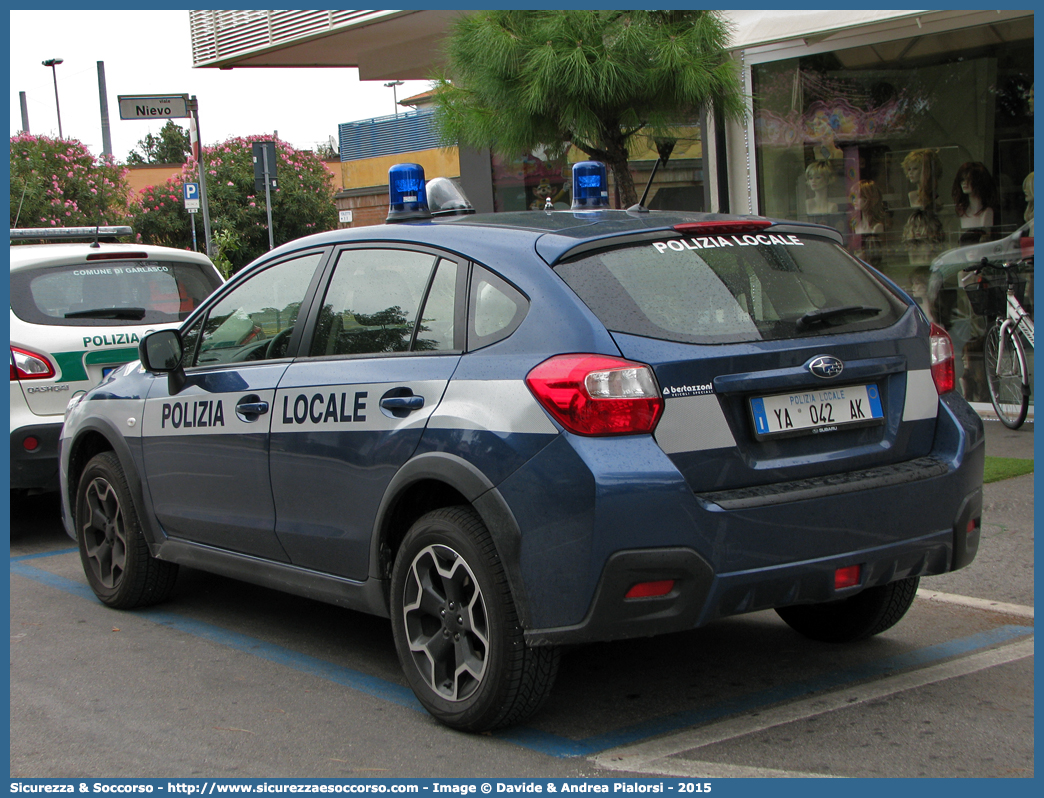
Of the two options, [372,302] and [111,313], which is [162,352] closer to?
[372,302]

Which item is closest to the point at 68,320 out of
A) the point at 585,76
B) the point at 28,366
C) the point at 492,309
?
the point at 28,366

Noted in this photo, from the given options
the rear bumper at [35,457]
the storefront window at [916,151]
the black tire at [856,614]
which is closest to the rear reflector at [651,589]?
the black tire at [856,614]

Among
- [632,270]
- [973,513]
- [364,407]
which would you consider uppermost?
[632,270]

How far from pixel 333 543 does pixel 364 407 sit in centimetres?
55

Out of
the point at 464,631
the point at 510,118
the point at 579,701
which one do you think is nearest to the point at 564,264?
the point at 464,631

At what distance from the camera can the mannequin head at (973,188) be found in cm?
1023

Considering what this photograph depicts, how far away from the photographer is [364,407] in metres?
4.16

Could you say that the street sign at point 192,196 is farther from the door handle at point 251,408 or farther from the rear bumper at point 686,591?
the rear bumper at point 686,591

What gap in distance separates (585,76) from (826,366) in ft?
15.0

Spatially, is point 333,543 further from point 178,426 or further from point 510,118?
point 510,118

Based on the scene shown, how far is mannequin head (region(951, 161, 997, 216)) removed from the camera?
33.6 feet

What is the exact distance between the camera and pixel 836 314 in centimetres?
392

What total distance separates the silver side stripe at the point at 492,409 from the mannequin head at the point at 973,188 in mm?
7854

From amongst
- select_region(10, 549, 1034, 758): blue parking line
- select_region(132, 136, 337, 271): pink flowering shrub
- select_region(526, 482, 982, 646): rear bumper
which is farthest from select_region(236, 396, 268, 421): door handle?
select_region(132, 136, 337, 271): pink flowering shrub
